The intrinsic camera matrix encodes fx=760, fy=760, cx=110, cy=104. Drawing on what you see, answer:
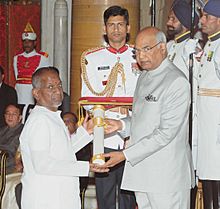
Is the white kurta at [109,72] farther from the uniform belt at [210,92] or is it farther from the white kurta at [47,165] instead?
the white kurta at [47,165]

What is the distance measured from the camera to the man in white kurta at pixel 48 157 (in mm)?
3746

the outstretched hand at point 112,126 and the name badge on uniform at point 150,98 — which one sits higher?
the name badge on uniform at point 150,98

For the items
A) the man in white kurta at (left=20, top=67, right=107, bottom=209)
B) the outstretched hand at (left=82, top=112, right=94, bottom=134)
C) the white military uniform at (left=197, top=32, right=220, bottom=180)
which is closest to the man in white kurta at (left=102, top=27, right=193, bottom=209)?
the outstretched hand at (left=82, top=112, right=94, bottom=134)

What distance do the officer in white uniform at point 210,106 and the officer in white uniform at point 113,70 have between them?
→ 1.51 ft

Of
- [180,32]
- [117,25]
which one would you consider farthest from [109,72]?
[180,32]

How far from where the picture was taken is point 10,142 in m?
6.08

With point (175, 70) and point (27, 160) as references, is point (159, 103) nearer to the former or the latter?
point (175, 70)

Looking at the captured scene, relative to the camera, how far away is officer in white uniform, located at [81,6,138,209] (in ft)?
15.5

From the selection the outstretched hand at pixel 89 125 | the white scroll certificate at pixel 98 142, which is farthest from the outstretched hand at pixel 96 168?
the outstretched hand at pixel 89 125

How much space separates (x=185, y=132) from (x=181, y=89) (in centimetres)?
25

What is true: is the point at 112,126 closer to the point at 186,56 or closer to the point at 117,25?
the point at 117,25

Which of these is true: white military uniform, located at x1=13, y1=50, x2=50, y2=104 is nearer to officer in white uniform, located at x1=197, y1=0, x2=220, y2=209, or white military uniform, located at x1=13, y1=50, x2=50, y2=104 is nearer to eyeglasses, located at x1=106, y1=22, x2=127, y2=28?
eyeglasses, located at x1=106, y1=22, x2=127, y2=28

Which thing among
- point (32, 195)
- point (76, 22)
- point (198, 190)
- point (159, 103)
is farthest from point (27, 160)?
point (76, 22)

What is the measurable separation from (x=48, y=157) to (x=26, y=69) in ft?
12.3
